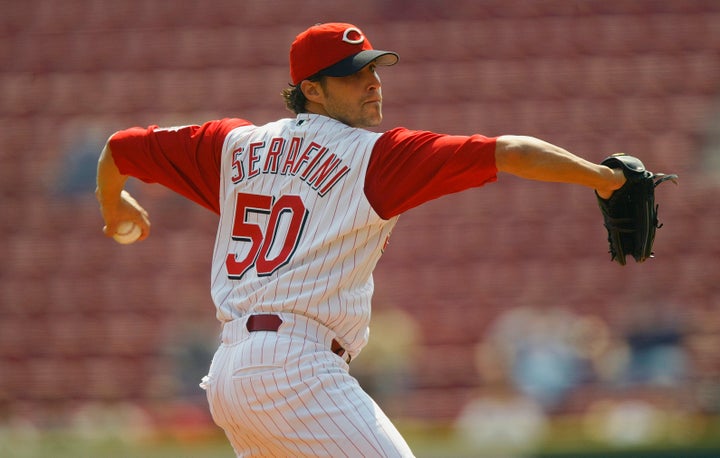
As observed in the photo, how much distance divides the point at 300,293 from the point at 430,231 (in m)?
4.93

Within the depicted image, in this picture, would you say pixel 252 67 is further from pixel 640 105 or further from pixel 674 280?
pixel 674 280

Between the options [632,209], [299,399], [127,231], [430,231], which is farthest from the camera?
[430,231]

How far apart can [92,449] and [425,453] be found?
1687mm

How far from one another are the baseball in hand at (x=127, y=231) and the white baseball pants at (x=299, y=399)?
91 centimetres

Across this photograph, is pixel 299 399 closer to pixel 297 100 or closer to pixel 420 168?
pixel 420 168

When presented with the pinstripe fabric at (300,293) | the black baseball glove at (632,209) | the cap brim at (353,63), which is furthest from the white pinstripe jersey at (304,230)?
the black baseball glove at (632,209)

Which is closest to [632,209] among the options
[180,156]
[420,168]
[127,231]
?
[420,168]

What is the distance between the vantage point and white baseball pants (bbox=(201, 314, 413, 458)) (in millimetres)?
2686

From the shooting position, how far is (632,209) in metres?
2.90

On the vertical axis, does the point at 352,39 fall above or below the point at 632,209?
above

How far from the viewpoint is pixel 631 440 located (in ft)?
17.2

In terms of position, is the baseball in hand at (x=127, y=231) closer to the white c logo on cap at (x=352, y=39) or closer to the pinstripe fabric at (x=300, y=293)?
the pinstripe fabric at (x=300, y=293)

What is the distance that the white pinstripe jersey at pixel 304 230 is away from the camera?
2773mm

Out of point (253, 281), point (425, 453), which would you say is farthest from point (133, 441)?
point (253, 281)
